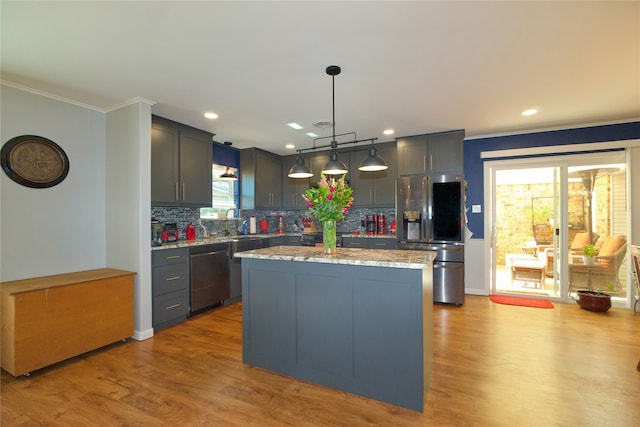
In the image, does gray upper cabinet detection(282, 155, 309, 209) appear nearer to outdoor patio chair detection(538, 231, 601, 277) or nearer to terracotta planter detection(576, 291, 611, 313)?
outdoor patio chair detection(538, 231, 601, 277)

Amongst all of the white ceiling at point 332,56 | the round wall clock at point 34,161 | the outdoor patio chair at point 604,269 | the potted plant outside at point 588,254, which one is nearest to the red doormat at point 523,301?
the outdoor patio chair at point 604,269

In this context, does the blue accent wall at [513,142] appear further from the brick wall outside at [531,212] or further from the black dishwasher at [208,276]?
the black dishwasher at [208,276]

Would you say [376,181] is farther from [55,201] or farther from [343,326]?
[55,201]

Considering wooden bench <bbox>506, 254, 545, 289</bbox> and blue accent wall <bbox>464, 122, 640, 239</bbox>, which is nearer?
blue accent wall <bbox>464, 122, 640, 239</bbox>

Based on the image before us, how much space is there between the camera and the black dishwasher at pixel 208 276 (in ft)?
12.3

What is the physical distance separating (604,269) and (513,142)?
2.19 m

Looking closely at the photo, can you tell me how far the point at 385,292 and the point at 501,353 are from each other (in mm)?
1612

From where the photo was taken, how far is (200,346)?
293 cm

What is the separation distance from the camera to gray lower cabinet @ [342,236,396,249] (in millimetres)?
4688

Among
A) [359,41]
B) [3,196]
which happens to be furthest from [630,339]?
[3,196]

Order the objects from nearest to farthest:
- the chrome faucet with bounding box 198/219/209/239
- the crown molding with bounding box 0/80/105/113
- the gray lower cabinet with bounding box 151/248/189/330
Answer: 1. the crown molding with bounding box 0/80/105/113
2. the gray lower cabinet with bounding box 151/248/189/330
3. the chrome faucet with bounding box 198/219/209/239

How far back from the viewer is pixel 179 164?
3803 mm

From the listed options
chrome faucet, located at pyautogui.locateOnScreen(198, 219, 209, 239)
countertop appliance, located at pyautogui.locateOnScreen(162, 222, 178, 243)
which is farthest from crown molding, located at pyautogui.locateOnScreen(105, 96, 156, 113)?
chrome faucet, located at pyautogui.locateOnScreen(198, 219, 209, 239)

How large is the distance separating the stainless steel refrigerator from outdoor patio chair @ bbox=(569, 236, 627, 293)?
1.75 m
